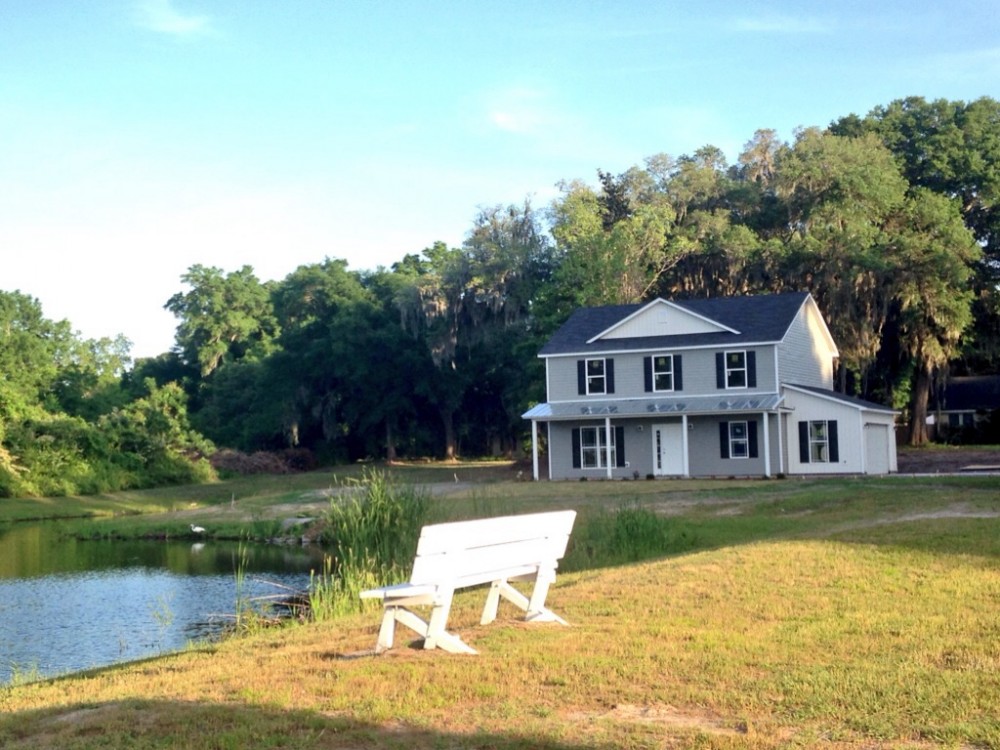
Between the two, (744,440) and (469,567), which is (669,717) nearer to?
(469,567)

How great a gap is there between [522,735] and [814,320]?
38.7m

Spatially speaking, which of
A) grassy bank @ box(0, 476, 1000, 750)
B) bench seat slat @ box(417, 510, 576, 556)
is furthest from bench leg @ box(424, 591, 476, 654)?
bench seat slat @ box(417, 510, 576, 556)

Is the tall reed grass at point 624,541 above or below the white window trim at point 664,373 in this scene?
below

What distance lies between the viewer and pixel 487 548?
8945 millimetres

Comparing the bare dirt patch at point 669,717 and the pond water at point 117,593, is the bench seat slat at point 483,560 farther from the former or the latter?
the pond water at point 117,593

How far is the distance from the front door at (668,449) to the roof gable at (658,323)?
3.28 m

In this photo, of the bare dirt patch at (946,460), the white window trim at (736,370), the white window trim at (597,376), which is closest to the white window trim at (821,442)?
the white window trim at (736,370)

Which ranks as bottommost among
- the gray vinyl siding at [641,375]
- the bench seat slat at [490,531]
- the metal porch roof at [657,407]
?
the bench seat slat at [490,531]

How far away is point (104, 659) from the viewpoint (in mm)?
13227

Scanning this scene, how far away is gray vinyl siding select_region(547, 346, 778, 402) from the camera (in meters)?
38.7

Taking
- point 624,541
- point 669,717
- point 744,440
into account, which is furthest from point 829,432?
point 669,717

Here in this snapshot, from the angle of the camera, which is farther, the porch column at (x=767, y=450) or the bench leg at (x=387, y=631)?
the porch column at (x=767, y=450)

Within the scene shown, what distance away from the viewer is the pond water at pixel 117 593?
14102 mm

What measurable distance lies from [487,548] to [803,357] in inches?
1337
